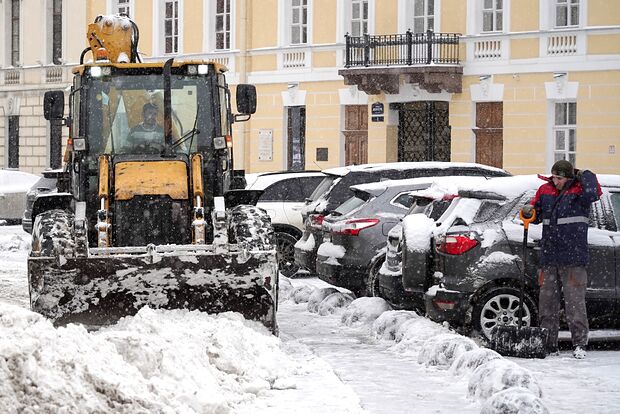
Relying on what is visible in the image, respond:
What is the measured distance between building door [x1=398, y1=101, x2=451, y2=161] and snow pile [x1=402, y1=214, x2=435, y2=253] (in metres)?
20.2

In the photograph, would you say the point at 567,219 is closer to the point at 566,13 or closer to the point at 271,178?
the point at 271,178

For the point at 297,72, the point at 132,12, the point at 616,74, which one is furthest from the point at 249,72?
the point at 616,74

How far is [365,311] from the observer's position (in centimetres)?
1517

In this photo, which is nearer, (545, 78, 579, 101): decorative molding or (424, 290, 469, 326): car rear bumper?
(424, 290, 469, 326): car rear bumper

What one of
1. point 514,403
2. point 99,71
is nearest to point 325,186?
point 99,71

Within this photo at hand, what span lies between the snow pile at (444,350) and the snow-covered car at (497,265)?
1.09 m

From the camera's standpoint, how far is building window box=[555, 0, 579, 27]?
3186 centimetres

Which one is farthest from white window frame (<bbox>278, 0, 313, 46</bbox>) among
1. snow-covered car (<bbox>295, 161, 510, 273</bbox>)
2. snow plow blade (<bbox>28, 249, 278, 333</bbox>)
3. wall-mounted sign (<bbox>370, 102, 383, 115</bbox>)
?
snow plow blade (<bbox>28, 249, 278, 333</bbox>)

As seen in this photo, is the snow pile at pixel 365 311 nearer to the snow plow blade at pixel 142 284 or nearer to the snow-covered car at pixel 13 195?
the snow plow blade at pixel 142 284

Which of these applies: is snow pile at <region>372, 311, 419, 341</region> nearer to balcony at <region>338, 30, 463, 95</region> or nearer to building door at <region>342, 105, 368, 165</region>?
balcony at <region>338, 30, 463, 95</region>

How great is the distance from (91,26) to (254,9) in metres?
22.9

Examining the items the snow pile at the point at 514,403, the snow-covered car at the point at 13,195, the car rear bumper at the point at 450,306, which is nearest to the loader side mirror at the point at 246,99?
the car rear bumper at the point at 450,306

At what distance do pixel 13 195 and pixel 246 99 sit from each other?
21640 millimetres

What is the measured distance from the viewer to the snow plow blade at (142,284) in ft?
40.5
